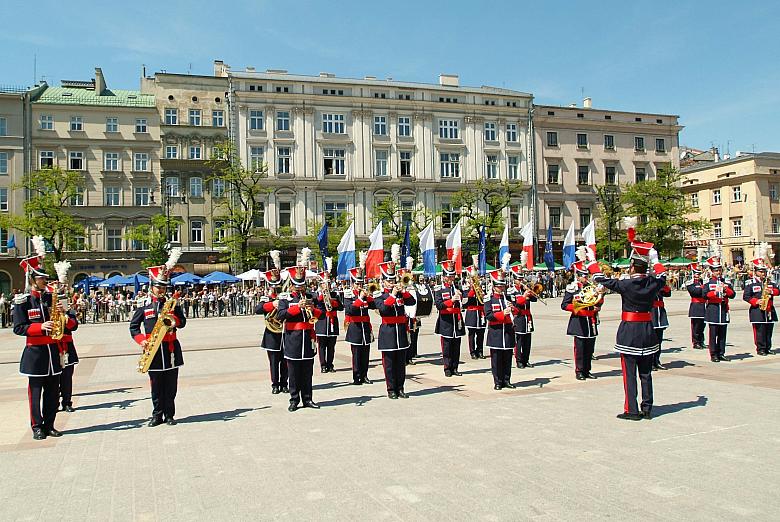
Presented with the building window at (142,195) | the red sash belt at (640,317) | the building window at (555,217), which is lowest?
the red sash belt at (640,317)

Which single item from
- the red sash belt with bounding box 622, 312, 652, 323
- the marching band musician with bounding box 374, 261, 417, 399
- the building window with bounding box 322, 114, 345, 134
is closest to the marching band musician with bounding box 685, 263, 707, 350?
the red sash belt with bounding box 622, 312, 652, 323

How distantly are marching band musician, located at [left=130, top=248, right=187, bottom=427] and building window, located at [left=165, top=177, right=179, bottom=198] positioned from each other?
47.4 m

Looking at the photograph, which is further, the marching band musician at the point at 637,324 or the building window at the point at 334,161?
the building window at the point at 334,161

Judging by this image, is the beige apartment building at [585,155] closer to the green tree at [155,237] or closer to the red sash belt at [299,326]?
the green tree at [155,237]

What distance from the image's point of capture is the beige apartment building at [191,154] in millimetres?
53625

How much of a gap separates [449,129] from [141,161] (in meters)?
26.3

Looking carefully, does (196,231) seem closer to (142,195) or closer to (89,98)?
(142,195)

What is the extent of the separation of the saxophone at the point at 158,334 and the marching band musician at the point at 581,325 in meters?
6.86

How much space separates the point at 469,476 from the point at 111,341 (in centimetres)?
1978

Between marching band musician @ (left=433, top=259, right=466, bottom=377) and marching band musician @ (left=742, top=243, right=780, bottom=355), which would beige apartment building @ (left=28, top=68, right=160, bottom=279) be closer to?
marching band musician @ (left=433, top=259, right=466, bottom=377)

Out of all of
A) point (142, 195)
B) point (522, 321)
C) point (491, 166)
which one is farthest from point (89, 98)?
point (522, 321)

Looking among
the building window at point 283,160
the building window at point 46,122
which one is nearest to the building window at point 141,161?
the building window at point 46,122

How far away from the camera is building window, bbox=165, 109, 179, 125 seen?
53.8m

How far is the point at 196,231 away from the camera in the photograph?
2140 inches
